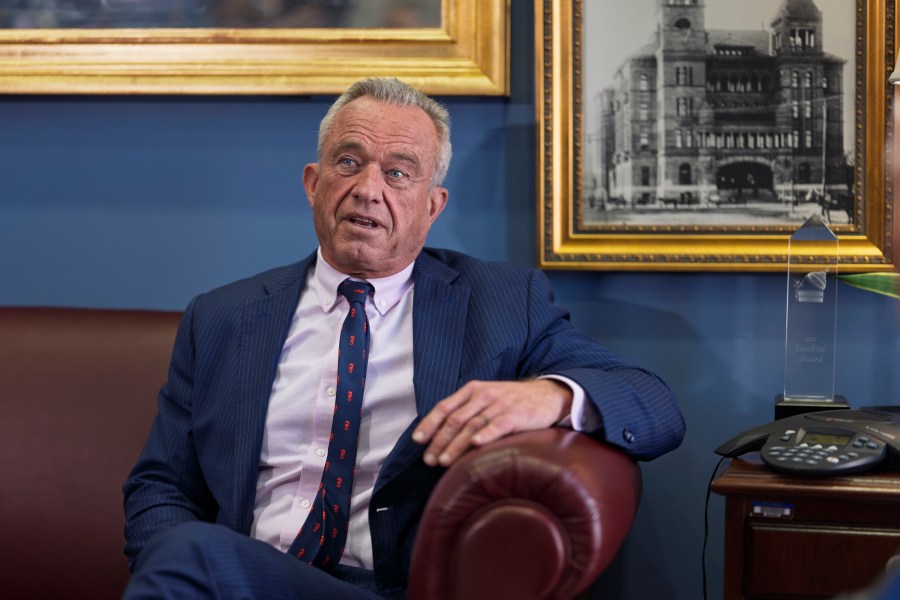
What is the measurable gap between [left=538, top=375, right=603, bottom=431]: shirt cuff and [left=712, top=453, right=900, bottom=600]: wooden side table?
22 centimetres

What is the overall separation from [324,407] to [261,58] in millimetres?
946

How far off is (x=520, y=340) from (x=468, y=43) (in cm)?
81

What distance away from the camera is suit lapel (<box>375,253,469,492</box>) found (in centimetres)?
191

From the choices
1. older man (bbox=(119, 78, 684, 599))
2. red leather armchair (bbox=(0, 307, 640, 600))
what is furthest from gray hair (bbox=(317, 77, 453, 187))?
red leather armchair (bbox=(0, 307, 640, 600))

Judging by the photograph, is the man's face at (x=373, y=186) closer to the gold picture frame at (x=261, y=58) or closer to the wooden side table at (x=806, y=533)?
the gold picture frame at (x=261, y=58)

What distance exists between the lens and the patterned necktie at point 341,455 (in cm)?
182

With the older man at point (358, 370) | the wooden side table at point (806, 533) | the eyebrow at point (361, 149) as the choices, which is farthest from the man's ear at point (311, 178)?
the wooden side table at point (806, 533)

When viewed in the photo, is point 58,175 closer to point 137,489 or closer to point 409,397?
point 137,489

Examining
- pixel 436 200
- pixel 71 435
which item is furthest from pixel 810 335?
pixel 71 435

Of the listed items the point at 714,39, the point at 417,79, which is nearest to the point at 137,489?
the point at 417,79

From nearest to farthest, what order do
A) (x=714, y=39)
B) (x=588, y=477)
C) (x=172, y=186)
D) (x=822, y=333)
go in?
(x=588, y=477) < (x=822, y=333) < (x=714, y=39) < (x=172, y=186)

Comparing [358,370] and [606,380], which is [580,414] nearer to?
[606,380]

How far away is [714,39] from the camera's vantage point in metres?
2.34

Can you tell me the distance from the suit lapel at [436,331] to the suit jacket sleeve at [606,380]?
0.14 meters
